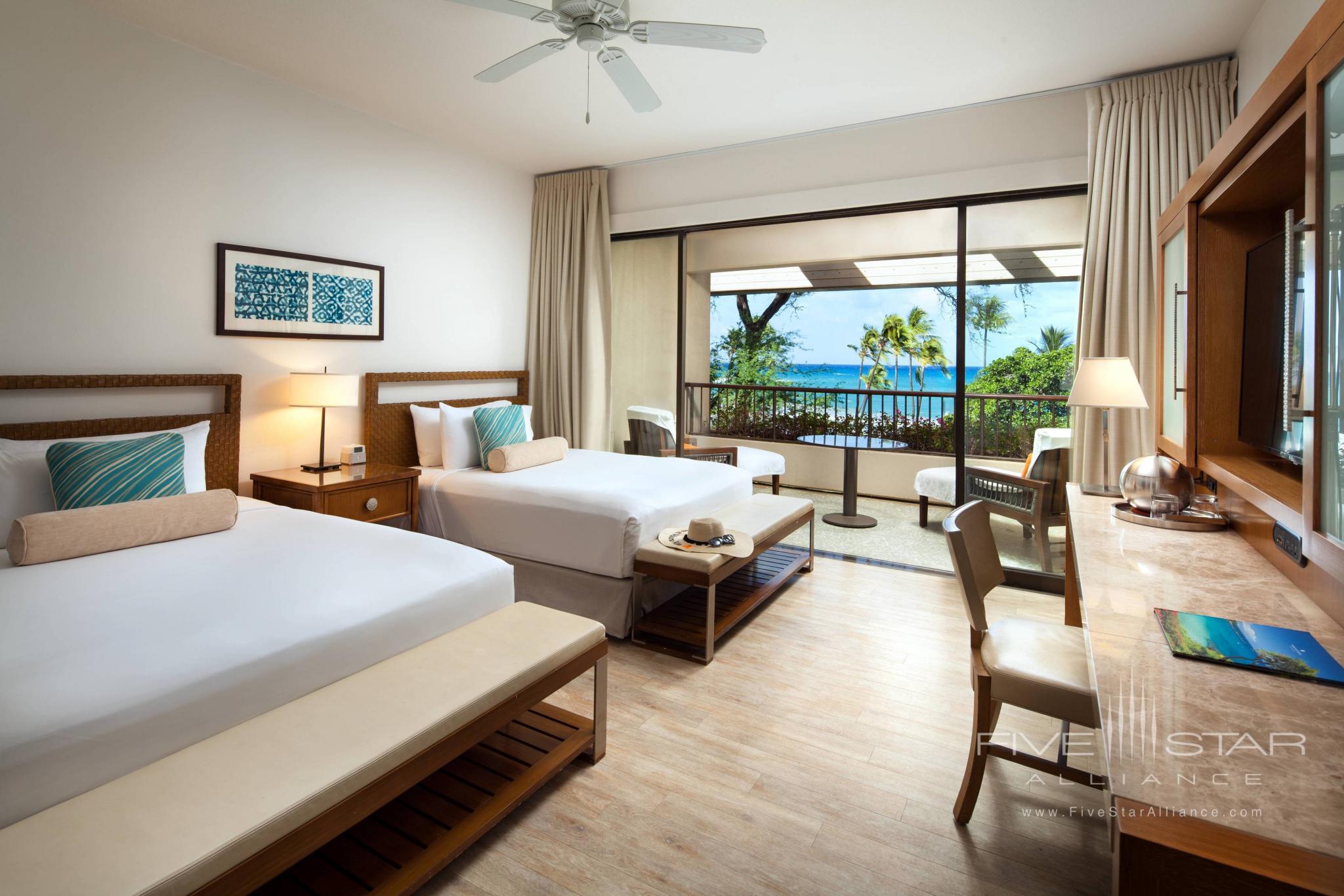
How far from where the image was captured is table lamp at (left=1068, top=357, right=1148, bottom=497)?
2.84 metres

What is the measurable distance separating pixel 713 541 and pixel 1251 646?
2.02m

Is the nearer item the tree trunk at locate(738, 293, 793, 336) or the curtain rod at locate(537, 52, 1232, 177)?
the curtain rod at locate(537, 52, 1232, 177)

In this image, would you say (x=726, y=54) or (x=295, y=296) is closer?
(x=726, y=54)

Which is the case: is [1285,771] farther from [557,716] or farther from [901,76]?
[901,76]

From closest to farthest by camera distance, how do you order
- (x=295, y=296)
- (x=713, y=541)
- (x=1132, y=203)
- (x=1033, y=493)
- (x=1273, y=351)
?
(x=1273, y=351)
(x=713, y=541)
(x=1132, y=203)
(x=295, y=296)
(x=1033, y=493)

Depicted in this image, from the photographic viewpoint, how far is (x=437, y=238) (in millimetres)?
4555

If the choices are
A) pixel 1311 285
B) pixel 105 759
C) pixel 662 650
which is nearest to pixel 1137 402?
pixel 1311 285

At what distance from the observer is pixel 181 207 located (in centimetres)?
319

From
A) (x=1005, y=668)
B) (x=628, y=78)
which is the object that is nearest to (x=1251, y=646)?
(x=1005, y=668)

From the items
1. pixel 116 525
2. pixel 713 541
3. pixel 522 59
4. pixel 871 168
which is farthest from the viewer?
pixel 871 168

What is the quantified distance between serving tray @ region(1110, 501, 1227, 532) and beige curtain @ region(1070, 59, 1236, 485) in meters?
1.24

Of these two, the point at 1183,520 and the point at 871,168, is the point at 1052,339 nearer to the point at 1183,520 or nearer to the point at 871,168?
the point at 871,168

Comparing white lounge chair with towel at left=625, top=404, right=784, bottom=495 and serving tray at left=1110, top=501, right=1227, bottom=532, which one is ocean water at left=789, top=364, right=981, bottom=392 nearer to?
white lounge chair with towel at left=625, top=404, right=784, bottom=495

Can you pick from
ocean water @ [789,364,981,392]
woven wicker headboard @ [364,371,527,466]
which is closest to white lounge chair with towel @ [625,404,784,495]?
ocean water @ [789,364,981,392]
